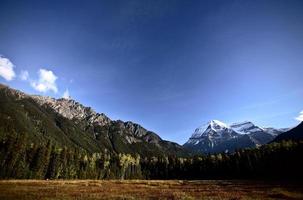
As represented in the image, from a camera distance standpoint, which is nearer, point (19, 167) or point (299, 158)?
point (19, 167)

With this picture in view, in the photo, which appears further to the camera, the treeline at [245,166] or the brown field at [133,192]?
the treeline at [245,166]

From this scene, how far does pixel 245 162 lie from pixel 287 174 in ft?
92.0

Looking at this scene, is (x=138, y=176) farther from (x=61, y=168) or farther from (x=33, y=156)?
(x=33, y=156)

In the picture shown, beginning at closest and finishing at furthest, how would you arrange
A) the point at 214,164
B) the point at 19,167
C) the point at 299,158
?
1. the point at 19,167
2. the point at 299,158
3. the point at 214,164

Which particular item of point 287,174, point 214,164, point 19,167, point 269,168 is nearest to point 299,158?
point 287,174

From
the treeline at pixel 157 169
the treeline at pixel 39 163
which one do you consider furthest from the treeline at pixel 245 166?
the treeline at pixel 39 163

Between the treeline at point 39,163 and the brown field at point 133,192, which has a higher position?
the treeline at point 39,163

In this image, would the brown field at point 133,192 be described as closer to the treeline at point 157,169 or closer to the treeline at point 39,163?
the treeline at point 39,163

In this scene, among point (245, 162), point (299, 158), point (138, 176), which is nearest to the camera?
point (299, 158)

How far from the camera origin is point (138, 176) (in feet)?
572

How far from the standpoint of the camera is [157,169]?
617 ft

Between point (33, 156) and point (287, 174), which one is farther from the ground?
point (33, 156)

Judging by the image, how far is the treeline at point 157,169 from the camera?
9919cm

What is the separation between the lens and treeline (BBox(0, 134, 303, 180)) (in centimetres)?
9919
